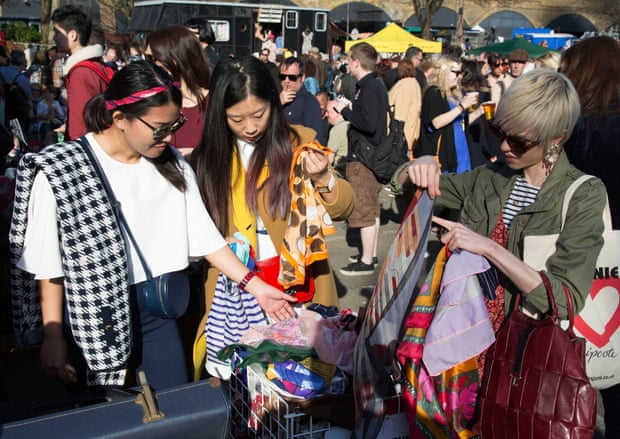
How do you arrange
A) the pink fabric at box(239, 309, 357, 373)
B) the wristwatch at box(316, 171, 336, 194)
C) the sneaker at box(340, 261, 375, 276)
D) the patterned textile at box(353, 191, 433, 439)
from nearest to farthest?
the patterned textile at box(353, 191, 433, 439) < the pink fabric at box(239, 309, 357, 373) < the wristwatch at box(316, 171, 336, 194) < the sneaker at box(340, 261, 375, 276)

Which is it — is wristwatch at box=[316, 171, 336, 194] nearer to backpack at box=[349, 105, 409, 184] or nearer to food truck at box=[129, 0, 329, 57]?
backpack at box=[349, 105, 409, 184]

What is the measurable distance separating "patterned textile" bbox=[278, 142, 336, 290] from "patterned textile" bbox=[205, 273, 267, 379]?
0.60ft

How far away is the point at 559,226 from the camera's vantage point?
2145 millimetres

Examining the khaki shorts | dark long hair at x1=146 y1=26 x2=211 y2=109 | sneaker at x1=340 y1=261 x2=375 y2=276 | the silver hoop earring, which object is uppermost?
dark long hair at x1=146 y1=26 x2=211 y2=109

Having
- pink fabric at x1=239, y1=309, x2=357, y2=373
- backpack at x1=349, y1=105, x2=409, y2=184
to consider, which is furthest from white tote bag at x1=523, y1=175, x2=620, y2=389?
backpack at x1=349, y1=105, x2=409, y2=184

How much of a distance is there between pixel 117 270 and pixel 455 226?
1227 mm

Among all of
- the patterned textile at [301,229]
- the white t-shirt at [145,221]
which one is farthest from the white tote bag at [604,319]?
the white t-shirt at [145,221]

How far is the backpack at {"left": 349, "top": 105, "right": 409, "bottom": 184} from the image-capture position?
6.14m

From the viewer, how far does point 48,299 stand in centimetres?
238

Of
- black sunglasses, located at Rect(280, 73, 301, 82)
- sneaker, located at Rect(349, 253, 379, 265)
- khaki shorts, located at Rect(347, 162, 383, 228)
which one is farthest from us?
sneaker, located at Rect(349, 253, 379, 265)

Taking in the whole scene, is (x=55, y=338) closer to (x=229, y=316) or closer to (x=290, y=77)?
(x=229, y=316)

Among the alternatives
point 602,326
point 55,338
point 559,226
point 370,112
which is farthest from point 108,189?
point 370,112

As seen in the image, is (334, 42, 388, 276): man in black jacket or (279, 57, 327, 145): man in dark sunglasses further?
(279, 57, 327, 145): man in dark sunglasses

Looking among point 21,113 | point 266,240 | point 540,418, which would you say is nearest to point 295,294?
point 266,240
